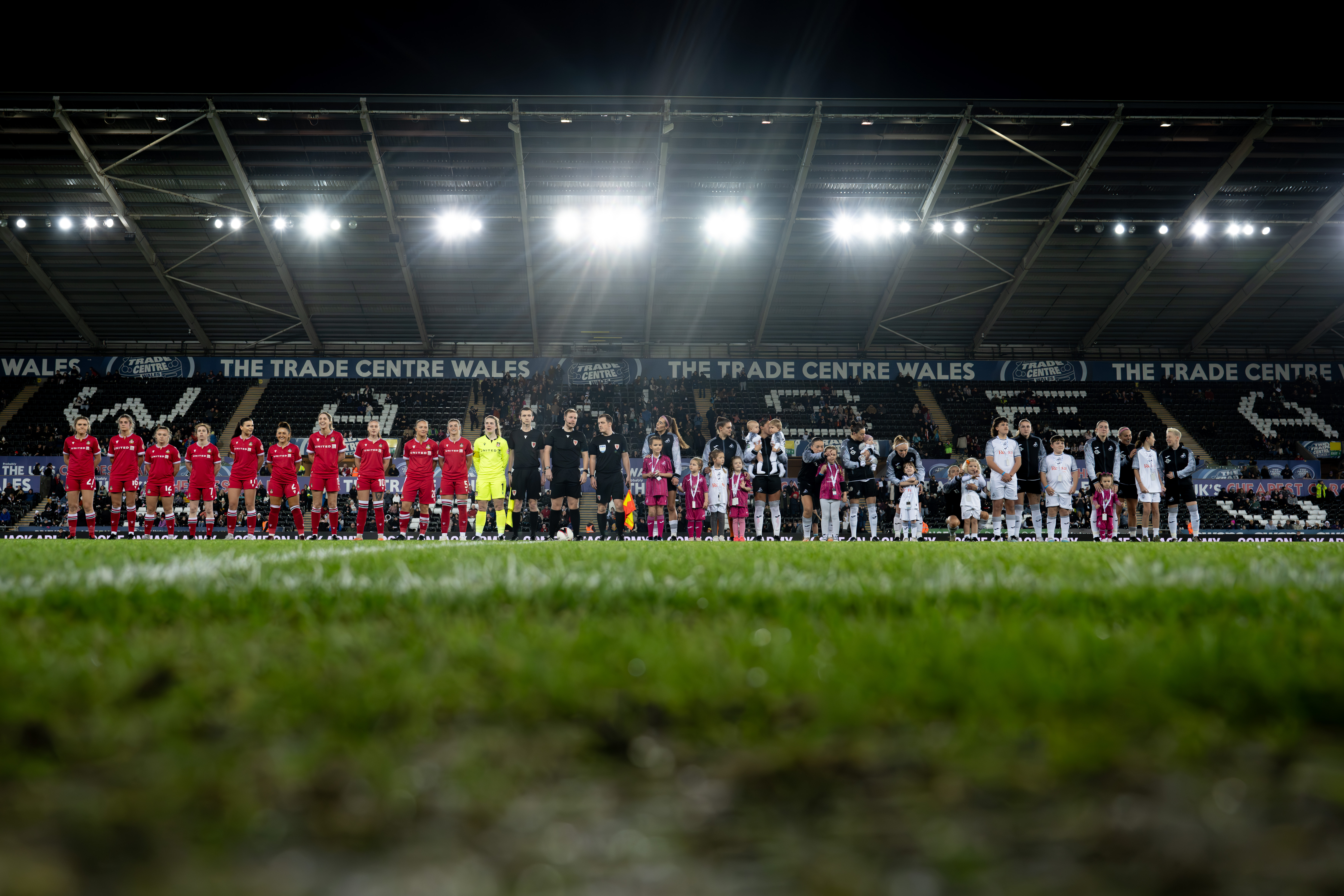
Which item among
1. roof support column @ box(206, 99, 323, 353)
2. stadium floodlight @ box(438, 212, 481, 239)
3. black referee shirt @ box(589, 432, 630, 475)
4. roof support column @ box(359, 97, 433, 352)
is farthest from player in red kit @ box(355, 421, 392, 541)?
roof support column @ box(206, 99, 323, 353)

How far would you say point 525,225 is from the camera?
79.4 feet

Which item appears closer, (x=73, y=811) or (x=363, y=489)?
(x=73, y=811)

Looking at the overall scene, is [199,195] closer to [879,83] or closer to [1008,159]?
[879,83]

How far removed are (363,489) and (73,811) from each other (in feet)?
40.1

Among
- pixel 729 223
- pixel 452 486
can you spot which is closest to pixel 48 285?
pixel 729 223

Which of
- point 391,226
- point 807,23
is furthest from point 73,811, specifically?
point 391,226

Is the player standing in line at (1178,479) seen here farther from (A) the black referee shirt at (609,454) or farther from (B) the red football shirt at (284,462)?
(B) the red football shirt at (284,462)

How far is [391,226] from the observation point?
2431cm

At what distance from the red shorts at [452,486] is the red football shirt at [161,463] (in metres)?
4.53

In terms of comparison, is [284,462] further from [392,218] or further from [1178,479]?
[1178,479]

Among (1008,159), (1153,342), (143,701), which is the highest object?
(1008,159)

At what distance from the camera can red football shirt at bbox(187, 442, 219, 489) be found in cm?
1297

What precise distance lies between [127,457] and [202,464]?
107 cm

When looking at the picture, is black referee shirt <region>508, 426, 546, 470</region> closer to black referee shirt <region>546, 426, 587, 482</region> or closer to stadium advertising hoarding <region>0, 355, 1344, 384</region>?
black referee shirt <region>546, 426, 587, 482</region>
